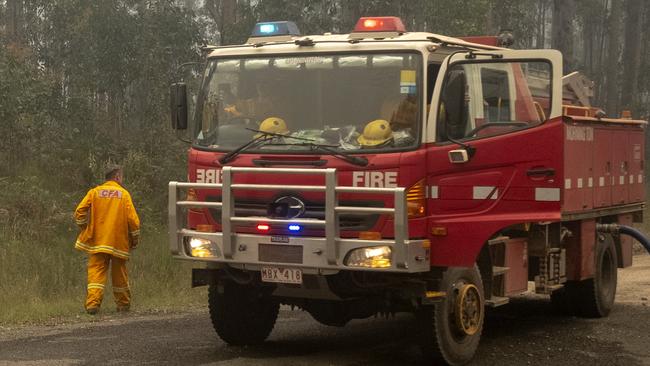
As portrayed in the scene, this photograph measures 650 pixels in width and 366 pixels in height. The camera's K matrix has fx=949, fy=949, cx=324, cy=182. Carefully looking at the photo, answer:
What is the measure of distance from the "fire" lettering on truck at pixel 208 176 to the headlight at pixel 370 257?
4.24 feet

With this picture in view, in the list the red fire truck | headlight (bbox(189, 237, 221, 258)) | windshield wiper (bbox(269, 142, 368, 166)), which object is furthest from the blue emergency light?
headlight (bbox(189, 237, 221, 258))

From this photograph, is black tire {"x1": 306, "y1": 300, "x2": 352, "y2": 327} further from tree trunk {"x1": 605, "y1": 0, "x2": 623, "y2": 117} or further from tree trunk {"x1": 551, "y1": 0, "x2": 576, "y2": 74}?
tree trunk {"x1": 605, "y1": 0, "x2": 623, "y2": 117}

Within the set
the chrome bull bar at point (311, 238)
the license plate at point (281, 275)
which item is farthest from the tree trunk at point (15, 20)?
the license plate at point (281, 275)

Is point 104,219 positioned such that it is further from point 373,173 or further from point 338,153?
point 373,173

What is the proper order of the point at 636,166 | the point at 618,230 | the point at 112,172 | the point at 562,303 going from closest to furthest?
the point at 618,230 < the point at 112,172 < the point at 562,303 < the point at 636,166

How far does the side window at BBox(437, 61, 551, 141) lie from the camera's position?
7086mm

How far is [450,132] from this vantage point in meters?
7.15

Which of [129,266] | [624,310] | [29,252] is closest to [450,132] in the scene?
[624,310]

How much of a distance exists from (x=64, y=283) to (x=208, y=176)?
518 cm

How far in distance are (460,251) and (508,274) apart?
1.14 metres

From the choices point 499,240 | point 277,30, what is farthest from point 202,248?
point 499,240

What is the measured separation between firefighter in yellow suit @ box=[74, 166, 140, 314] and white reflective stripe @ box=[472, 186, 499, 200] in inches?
173

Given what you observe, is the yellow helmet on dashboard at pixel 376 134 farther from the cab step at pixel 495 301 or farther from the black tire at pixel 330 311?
the cab step at pixel 495 301

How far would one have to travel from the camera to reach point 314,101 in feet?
24.3
